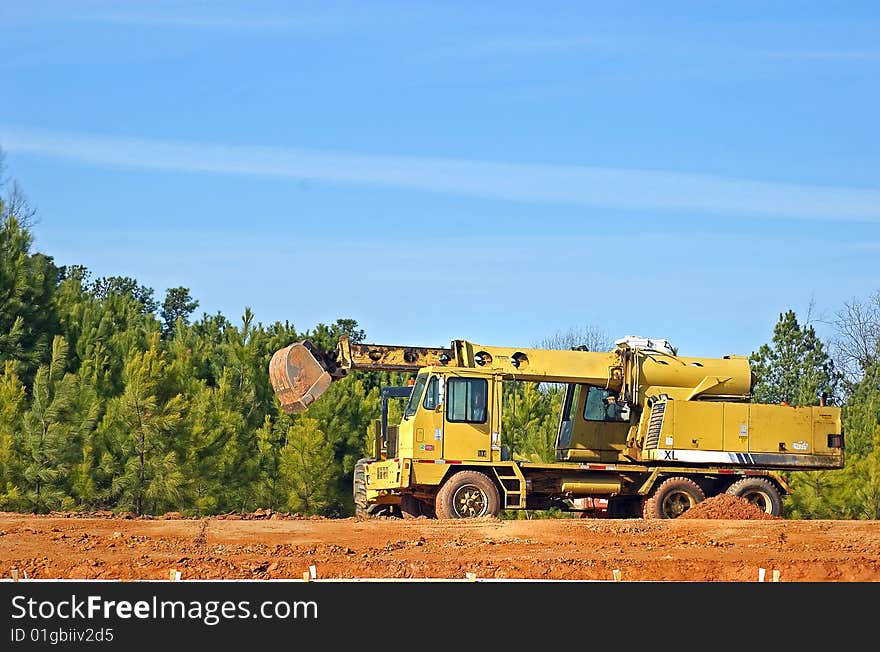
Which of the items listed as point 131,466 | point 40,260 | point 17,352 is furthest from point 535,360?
point 40,260

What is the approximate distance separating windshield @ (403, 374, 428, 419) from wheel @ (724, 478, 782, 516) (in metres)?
6.19

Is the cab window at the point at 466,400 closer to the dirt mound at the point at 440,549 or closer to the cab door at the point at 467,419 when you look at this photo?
the cab door at the point at 467,419

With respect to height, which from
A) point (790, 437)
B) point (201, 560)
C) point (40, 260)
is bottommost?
point (201, 560)

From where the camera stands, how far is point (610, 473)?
78.6 feet

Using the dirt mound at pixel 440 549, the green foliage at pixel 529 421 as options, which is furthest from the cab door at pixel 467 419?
the green foliage at pixel 529 421

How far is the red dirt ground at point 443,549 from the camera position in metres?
16.2

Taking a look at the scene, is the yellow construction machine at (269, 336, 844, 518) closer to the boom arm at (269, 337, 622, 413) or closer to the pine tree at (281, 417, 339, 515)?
the boom arm at (269, 337, 622, 413)

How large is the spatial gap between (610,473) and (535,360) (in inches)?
102

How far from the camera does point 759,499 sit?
24234 millimetres

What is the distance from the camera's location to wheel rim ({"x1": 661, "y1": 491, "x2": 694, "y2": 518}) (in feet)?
78.4

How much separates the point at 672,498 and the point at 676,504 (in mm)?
137

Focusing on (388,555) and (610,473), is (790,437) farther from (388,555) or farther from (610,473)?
(388,555)

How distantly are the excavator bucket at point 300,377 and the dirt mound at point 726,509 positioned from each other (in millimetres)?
7087

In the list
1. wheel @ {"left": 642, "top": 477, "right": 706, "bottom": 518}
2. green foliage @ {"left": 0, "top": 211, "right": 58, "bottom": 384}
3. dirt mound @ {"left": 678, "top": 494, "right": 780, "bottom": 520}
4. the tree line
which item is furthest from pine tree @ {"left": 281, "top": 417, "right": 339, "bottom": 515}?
dirt mound @ {"left": 678, "top": 494, "right": 780, "bottom": 520}
